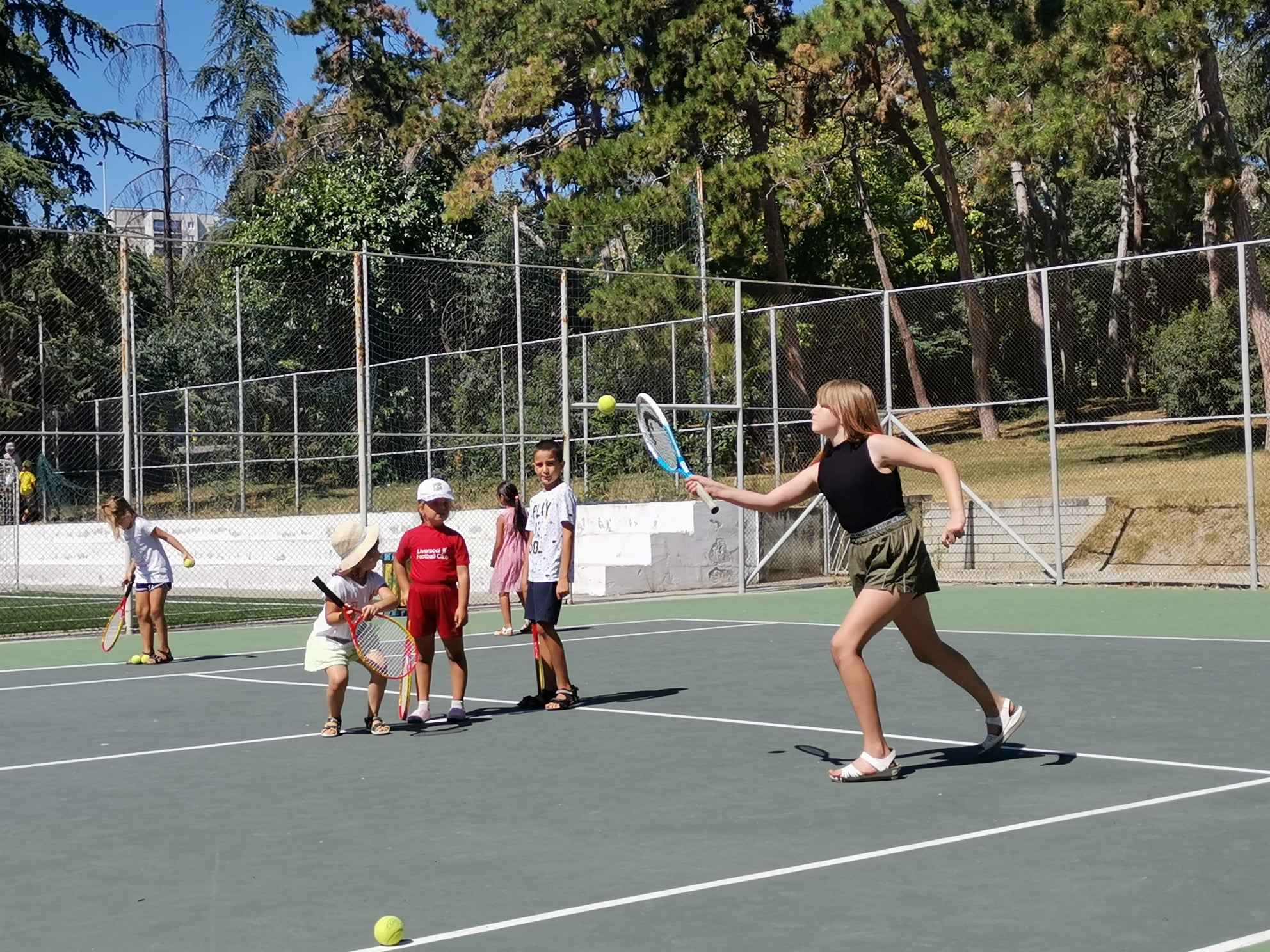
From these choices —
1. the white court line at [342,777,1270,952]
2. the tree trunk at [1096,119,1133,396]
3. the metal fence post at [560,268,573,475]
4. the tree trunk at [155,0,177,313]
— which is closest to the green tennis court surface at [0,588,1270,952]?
the white court line at [342,777,1270,952]

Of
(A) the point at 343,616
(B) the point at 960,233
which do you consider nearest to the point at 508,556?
(A) the point at 343,616

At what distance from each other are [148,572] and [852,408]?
857cm

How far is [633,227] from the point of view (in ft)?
93.0

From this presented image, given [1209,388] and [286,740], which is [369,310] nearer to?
[1209,388]

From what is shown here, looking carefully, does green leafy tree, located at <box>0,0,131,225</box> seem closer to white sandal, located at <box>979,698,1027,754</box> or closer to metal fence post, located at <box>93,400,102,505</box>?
metal fence post, located at <box>93,400,102,505</box>

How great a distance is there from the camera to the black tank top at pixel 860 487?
23.9 ft

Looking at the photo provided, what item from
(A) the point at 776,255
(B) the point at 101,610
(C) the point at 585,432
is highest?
(A) the point at 776,255

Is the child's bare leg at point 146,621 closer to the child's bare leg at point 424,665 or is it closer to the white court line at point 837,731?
the white court line at point 837,731

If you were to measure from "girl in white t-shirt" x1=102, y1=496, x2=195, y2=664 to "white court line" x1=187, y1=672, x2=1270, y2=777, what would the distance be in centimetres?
216

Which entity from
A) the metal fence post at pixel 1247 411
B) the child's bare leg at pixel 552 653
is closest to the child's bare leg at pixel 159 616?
the child's bare leg at pixel 552 653

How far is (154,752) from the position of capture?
880cm

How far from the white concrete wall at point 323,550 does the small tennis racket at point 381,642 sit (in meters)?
11.3

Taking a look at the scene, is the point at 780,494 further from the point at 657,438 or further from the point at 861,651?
the point at 657,438

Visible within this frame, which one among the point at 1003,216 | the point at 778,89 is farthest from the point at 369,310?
the point at 1003,216
